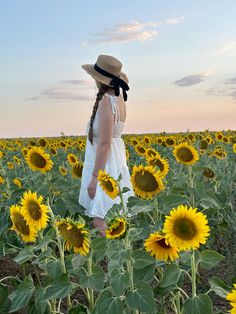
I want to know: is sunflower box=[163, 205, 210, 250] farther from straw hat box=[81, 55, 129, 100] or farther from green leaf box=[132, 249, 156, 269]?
straw hat box=[81, 55, 129, 100]

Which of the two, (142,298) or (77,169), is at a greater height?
(77,169)

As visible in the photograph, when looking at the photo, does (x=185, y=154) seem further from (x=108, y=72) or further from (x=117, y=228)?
(x=117, y=228)

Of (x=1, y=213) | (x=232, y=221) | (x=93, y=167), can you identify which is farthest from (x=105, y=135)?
(x=232, y=221)

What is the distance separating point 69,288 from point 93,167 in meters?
2.50

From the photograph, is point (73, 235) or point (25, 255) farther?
point (25, 255)

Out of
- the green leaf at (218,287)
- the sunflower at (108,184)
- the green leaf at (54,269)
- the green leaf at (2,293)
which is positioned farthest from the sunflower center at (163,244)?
the green leaf at (2,293)

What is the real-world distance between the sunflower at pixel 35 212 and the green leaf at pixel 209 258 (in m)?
0.89

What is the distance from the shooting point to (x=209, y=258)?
2.73 m

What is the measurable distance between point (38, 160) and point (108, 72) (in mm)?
1159

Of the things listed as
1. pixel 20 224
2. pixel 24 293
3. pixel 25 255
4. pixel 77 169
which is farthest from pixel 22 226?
pixel 77 169

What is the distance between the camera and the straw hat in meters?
4.96

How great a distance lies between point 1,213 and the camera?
546 cm

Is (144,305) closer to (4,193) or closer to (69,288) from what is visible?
(69,288)

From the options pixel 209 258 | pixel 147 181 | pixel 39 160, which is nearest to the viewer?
pixel 209 258
